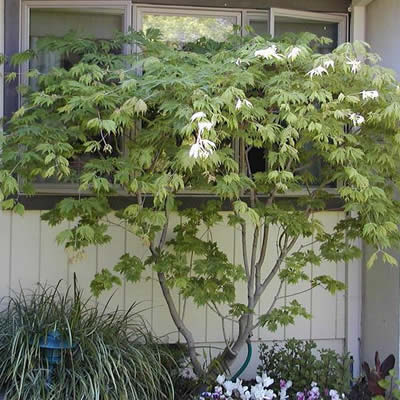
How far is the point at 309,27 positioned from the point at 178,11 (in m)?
1.13

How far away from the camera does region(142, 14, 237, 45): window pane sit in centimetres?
494

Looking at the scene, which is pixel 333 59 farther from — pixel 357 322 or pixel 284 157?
pixel 357 322

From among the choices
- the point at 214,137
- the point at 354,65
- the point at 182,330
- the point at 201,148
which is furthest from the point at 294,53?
the point at 182,330

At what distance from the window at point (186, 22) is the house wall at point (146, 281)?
5.21 ft

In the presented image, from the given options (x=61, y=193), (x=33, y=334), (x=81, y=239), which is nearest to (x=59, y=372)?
(x=33, y=334)

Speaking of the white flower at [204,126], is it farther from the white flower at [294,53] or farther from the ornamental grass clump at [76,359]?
the ornamental grass clump at [76,359]

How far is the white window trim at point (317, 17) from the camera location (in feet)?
16.1

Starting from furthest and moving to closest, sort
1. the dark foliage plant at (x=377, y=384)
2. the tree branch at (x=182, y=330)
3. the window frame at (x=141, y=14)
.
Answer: the window frame at (x=141, y=14)
the tree branch at (x=182, y=330)
the dark foliage plant at (x=377, y=384)

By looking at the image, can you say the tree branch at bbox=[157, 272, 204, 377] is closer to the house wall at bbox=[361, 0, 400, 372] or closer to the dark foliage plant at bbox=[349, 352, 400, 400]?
the dark foliage plant at bbox=[349, 352, 400, 400]

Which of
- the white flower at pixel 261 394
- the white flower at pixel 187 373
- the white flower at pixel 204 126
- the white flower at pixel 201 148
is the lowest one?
the white flower at pixel 187 373

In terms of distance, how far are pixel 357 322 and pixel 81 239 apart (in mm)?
2716

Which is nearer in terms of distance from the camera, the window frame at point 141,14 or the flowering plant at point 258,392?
the flowering plant at point 258,392

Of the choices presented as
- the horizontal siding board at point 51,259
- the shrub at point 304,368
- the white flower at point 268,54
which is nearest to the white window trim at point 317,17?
the white flower at point 268,54

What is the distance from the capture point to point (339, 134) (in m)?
3.62
